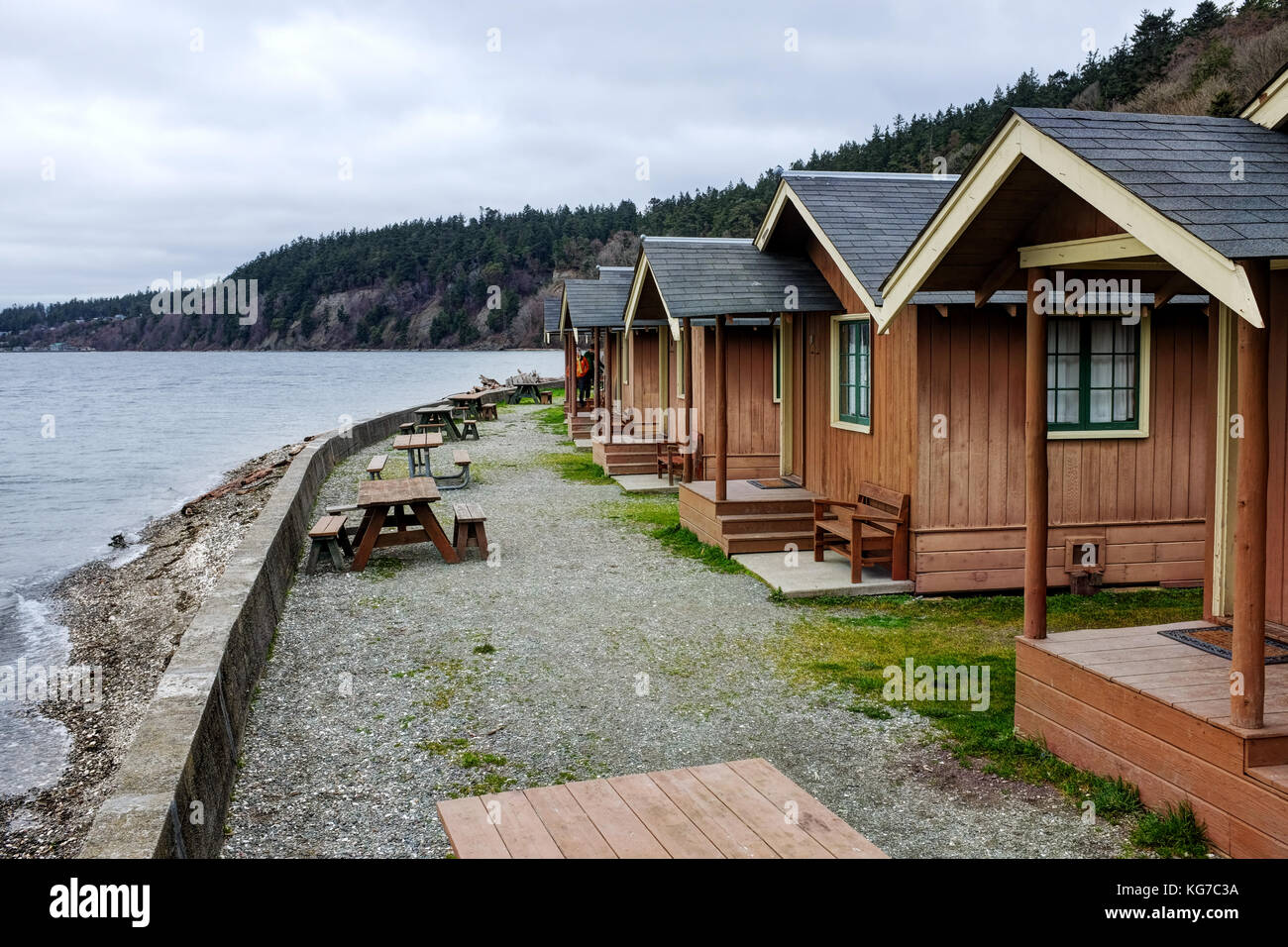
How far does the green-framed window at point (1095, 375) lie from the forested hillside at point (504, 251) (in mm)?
60255

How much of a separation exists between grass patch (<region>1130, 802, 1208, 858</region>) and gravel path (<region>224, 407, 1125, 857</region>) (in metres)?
0.15

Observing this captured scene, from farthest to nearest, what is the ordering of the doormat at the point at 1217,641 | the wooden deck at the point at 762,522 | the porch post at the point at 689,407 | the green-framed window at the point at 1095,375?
the porch post at the point at 689,407
the wooden deck at the point at 762,522
the green-framed window at the point at 1095,375
the doormat at the point at 1217,641

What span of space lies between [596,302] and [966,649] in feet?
67.0

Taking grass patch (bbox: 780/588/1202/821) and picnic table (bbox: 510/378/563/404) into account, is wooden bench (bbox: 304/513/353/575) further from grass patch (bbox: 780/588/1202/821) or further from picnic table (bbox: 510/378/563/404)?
picnic table (bbox: 510/378/563/404)

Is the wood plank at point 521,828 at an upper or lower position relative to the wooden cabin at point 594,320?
lower

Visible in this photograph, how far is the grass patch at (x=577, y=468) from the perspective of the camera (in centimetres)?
1864

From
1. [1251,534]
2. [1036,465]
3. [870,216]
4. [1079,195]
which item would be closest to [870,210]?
[870,216]

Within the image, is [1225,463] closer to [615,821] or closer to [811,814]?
[811,814]

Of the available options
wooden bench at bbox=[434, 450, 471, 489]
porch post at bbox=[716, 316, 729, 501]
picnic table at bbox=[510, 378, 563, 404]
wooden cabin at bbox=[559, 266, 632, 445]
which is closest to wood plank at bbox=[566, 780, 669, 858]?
porch post at bbox=[716, 316, 729, 501]

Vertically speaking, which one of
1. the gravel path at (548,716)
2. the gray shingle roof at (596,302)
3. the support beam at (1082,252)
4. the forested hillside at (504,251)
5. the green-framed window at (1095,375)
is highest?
the forested hillside at (504,251)

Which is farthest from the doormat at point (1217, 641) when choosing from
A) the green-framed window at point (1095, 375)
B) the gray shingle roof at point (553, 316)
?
the gray shingle roof at point (553, 316)

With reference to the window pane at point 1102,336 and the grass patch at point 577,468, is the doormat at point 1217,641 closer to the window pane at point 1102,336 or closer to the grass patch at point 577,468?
the window pane at point 1102,336

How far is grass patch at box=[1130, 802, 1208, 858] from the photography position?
4625 mm

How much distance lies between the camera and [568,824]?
11.8ft
